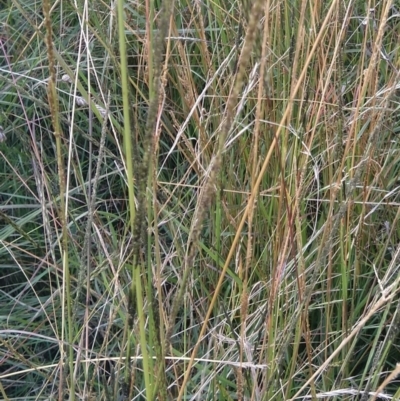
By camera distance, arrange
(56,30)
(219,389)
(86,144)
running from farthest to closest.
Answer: (56,30) < (86,144) < (219,389)

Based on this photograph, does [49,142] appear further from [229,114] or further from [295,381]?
[229,114]

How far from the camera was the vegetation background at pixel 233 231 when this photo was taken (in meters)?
0.77

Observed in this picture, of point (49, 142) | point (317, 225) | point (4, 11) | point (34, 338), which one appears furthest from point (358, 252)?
point (4, 11)

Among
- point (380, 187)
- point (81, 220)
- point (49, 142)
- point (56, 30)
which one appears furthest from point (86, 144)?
point (380, 187)

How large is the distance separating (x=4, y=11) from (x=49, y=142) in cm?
38

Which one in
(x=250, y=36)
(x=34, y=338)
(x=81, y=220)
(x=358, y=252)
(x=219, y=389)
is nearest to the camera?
(x=250, y=36)

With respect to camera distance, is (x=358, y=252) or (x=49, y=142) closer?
(x=358, y=252)

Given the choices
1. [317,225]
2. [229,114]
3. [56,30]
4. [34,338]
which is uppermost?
[229,114]

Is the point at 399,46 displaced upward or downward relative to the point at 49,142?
upward

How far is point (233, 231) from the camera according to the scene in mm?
1036

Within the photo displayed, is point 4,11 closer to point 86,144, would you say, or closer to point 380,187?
point 86,144

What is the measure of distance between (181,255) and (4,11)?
3.11 ft

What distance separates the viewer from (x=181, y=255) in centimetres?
95

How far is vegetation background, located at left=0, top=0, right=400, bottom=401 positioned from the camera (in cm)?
77
